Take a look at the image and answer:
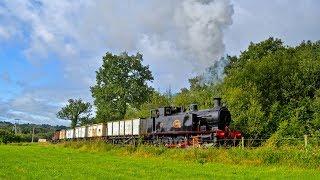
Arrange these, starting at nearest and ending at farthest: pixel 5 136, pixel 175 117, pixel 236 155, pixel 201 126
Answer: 1. pixel 236 155
2. pixel 201 126
3. pixel 175 117
4. pixel 5 136

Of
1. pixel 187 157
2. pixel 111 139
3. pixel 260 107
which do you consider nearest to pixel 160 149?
pixel 187 157

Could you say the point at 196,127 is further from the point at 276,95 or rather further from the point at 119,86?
the point at 119,86

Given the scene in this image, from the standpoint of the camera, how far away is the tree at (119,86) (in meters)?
103

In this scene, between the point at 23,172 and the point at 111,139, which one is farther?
the point at 111,139

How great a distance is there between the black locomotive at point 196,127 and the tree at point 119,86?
171ft

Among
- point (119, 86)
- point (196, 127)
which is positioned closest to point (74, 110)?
point (119, 86)

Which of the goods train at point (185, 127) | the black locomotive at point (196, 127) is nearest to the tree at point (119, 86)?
the goods train at point (185, 127)

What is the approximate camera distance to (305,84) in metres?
59.4

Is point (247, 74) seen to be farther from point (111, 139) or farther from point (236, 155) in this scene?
point (236, 155)

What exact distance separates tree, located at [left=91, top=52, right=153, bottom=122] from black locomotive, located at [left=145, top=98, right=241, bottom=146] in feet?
171

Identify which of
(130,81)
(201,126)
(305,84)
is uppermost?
(130,81)

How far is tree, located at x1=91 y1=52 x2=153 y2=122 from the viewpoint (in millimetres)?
103188

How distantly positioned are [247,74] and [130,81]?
50.2 metres

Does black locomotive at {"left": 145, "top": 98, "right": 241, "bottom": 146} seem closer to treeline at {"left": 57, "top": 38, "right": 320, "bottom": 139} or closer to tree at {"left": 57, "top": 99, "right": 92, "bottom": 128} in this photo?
treeline at {"left": 57, "top": 38, "right": 320, "bottom": 139}
